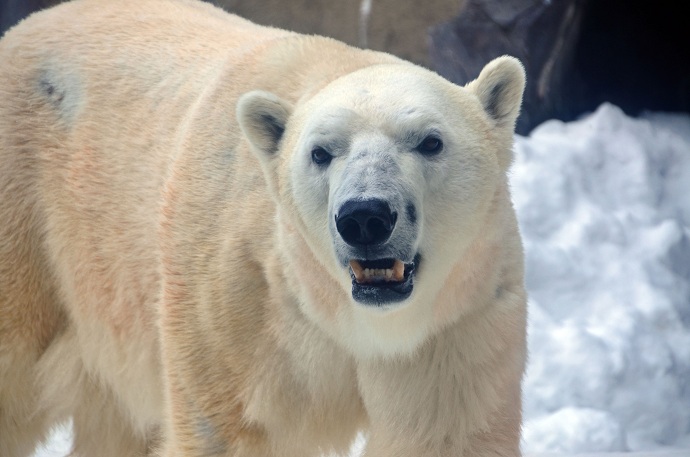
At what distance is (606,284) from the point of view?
197 inches

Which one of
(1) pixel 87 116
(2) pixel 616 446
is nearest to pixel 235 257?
(1) pixel 87 116

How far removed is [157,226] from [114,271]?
29 centimetres

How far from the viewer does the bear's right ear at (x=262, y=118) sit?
8.20 ft

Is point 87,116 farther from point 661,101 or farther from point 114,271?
point 661,101

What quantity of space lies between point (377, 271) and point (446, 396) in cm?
44

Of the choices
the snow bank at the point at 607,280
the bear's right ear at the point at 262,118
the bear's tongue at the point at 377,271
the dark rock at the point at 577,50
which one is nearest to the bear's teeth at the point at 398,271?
the bear's tongue at the point at 377,271

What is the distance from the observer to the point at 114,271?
9.98ft

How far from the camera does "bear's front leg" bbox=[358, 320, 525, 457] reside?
2.49 m

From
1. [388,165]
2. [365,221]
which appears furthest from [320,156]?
[365,221]


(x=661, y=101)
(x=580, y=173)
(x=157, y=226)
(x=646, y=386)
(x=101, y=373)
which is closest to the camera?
(x=157, y=226)

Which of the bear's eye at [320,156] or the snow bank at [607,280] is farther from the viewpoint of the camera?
the snow bank at [607,280]

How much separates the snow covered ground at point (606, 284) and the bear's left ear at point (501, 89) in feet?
6.61

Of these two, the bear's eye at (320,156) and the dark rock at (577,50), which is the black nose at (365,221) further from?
the dark rock at (577,50)

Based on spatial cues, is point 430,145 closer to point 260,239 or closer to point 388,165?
point 388,165
